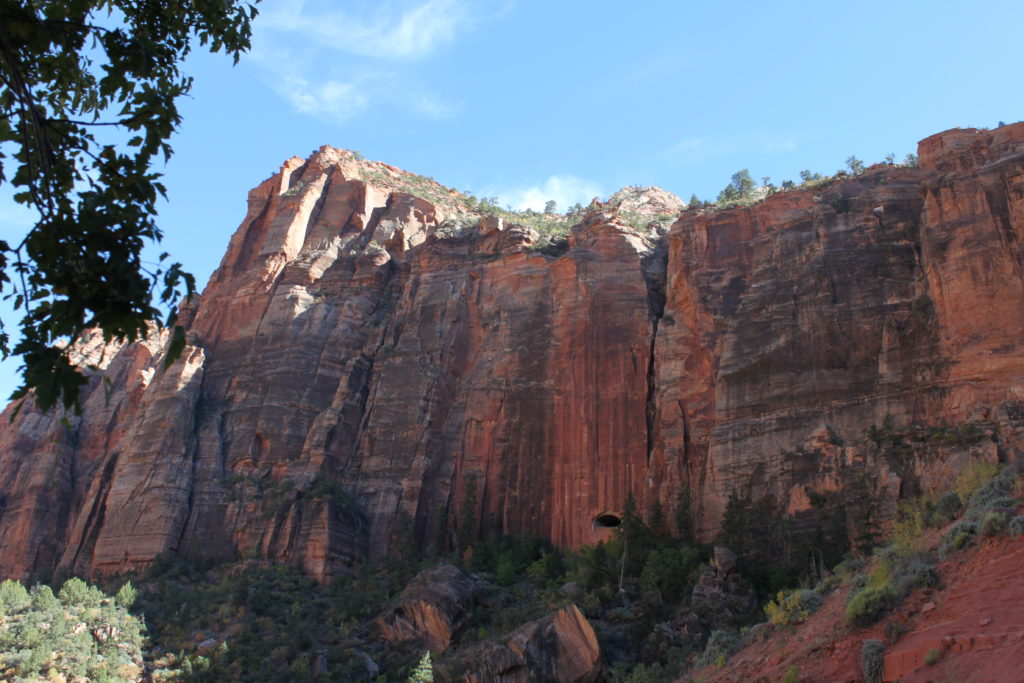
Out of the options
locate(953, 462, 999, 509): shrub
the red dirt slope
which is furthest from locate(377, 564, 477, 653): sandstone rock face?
locate(953, 462, 999, 509): shrub

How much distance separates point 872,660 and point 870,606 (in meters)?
2.15

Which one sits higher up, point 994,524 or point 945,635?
point 994,524

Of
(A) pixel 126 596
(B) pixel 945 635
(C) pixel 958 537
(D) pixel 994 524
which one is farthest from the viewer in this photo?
(A) pixel 126 596

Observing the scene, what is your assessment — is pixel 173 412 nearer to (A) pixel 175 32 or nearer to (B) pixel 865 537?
(B) pixel 865 537

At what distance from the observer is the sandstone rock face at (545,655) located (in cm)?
3344

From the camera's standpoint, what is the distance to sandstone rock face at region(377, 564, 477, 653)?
3962 cm

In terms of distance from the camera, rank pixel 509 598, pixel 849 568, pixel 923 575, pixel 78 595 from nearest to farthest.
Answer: pixel 923 575 → pixel 849 568 → pixel 509 598 → pixel 78 595

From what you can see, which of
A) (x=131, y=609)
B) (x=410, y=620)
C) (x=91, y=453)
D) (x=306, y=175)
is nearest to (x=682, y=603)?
(x=410, y=620)

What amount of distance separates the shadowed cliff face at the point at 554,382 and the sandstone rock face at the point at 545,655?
11.1 metres

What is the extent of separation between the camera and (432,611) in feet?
132

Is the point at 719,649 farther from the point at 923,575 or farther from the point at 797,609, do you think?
the point at 923,575

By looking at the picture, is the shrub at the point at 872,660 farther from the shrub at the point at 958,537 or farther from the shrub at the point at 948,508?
A: the shrub at the point at 948,508

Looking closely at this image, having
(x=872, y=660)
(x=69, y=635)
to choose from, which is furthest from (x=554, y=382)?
(x=872, y=660)

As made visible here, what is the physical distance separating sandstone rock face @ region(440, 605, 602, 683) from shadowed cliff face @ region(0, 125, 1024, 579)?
11.1 meters
